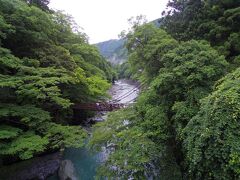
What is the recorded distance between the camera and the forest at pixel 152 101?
5.08 metres

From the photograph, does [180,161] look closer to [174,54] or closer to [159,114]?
[159,114]

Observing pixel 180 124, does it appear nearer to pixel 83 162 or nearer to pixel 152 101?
pixel 152 101

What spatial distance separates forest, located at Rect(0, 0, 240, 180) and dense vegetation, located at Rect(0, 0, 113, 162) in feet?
0.13

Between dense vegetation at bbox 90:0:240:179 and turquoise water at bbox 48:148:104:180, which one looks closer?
dense vegetation at bbox 90:0:240:179

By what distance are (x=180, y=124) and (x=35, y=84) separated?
16.2 ft

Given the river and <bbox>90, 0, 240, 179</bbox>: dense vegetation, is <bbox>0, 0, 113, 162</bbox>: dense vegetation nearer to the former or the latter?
the river

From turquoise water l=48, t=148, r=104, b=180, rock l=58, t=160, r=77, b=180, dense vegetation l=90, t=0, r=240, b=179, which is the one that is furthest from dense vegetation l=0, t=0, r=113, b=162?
dense vegetation l=90, t=0, r=240, b=179

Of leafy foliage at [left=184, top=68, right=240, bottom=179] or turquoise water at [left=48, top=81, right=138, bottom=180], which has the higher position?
leafy foliage at [left=184, top=68, right=240, bottom=179]

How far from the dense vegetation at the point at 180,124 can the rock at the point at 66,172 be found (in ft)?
6.10

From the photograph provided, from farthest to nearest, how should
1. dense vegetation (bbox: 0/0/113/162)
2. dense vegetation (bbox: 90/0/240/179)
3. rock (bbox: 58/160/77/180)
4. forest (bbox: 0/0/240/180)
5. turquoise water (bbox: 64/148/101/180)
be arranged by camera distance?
turquoise water (bbox: 64/148/101/180) → rock (bbox: 58/160/77/180) → dense vegetation (bbox: 0/0/113/162) → forest (bbox: 0/0/240/180) → dense vegetation (bbox: 90/0/240/179)

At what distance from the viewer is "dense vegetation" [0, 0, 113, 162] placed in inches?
306

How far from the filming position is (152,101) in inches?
314

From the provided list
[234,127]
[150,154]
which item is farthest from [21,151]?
[234,127]

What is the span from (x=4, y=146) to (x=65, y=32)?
1125cm
